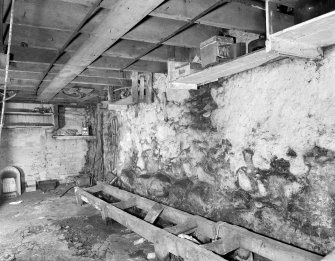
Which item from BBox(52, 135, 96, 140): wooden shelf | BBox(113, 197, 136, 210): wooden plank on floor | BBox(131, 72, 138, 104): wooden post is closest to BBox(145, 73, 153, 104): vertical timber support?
BBox(131, 72, 138, 104): wooden post

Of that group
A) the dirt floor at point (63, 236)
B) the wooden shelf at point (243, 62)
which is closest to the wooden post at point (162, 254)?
the dirt floor at point (63, 236)

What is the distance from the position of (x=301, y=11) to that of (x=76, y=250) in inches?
117

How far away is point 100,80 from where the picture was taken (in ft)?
14.0

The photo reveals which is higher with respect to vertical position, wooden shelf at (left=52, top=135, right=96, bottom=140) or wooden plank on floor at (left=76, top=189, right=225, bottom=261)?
wooden shelf at (left=52, top=135, right=96, bottom=140)

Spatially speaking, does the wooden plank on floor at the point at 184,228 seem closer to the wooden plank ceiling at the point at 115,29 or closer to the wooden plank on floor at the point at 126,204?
the wooden plank on floor at the point at 126,204

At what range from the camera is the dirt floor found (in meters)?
2.83

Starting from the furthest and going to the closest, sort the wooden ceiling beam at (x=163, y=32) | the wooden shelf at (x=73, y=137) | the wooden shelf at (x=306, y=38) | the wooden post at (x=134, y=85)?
the wooden shelf at (x=73, y=137) < the wooden post at (x=134, y=85) < the wooden ceiling beam at (x=163, y=32) < the wooden shelf at (x=306, y=38)

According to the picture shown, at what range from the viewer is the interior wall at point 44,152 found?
20.2 ft

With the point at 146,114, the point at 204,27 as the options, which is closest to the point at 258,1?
the point at 204,27

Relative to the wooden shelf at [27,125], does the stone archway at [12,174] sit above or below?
below

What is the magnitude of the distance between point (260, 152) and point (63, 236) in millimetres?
2531

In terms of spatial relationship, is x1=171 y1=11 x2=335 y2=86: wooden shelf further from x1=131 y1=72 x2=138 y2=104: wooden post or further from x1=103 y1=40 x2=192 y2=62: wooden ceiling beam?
x1=131 y1=72 x2=138 y2=104: wooden post

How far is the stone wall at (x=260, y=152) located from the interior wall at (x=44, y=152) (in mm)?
3768

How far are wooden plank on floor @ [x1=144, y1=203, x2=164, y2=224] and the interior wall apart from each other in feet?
14.3
